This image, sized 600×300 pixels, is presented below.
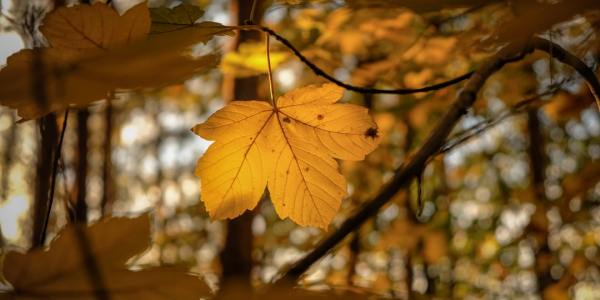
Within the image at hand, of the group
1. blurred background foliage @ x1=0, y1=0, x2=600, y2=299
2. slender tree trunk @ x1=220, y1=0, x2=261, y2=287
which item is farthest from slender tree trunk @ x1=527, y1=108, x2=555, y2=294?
slender tree trunk @ x1=220, y1=0, x2=261, y2=287

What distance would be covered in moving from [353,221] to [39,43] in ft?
1.56

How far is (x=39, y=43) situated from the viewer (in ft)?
2.09

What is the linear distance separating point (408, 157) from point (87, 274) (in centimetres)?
42

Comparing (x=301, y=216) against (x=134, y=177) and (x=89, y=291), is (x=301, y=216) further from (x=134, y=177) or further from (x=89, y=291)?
(x=134, y=177)

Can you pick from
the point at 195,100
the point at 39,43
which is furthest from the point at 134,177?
the point at 39,43

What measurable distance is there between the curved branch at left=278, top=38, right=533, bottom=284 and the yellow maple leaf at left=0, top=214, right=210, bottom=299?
10cm

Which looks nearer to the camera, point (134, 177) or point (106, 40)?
point (106, 40)

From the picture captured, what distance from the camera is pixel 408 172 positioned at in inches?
14.8

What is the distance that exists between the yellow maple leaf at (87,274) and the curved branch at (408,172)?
10 cm

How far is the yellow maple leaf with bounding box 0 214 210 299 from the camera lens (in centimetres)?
41

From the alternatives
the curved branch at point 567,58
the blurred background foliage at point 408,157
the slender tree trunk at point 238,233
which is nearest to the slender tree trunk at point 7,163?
the blurred background foliage at point 408,157

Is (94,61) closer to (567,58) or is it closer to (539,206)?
(567,58)

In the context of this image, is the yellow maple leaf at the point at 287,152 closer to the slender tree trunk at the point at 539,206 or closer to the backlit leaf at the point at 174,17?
the backlit leaf at the point at 174,17

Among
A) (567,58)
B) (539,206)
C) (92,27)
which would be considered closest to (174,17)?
(92,27)
